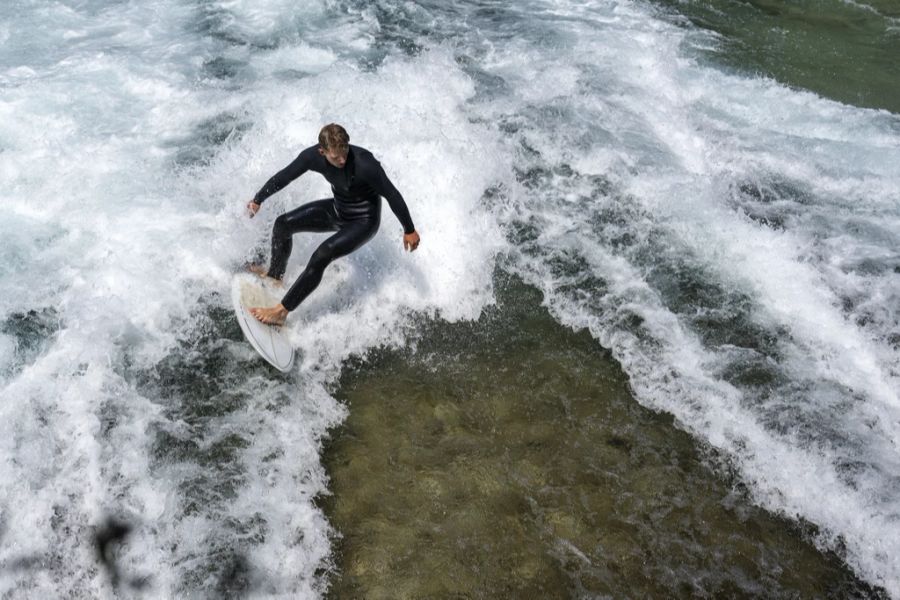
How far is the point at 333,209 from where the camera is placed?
5457 mm

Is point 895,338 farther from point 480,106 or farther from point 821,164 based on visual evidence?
point 480,106

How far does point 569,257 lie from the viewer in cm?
663

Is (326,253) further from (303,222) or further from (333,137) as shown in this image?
(333,137)

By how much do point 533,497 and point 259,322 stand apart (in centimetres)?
268

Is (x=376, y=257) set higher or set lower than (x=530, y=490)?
higher

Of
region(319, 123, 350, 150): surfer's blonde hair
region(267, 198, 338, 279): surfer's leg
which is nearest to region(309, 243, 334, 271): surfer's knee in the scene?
region(267, 198, 338, 279): surfer's leg

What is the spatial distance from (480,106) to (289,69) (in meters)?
3.16

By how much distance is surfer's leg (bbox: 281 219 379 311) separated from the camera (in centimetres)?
529

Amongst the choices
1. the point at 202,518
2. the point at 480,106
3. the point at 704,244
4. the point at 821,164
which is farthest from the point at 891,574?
the point at 480,106

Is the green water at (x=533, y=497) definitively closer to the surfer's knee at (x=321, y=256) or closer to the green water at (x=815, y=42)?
the surfer's knee at (x=321, y=256)

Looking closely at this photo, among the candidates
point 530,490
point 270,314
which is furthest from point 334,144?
point 530,490

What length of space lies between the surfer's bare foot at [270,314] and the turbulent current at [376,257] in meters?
0.31

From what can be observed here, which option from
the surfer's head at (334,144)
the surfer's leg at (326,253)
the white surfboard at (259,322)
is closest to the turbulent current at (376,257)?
the white surfboard at (259,322)

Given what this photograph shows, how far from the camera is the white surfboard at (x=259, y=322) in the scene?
5105 mm
